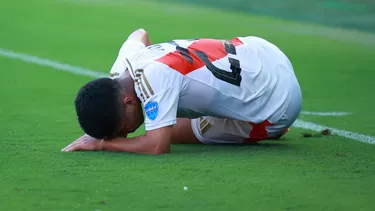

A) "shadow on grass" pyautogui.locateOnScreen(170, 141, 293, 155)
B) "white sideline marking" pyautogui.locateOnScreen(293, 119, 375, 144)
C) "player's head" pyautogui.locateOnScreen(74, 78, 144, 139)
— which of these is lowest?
"white sideline marking" pyautogui.locateOnScreen(293, 119, 375, 144)

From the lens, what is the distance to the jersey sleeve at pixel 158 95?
496 centimetres

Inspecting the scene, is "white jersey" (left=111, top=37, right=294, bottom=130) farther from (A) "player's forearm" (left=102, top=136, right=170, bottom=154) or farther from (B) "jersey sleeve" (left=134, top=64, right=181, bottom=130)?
(A) "player's forearm" (left=102, top=136, right=170, bottom=154)

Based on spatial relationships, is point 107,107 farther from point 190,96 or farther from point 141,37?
point 141,37

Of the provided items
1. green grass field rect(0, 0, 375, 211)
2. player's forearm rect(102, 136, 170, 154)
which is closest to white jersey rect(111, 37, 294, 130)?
player's forearm rect(102, 136, 170, 154)

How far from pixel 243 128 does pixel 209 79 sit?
526mm

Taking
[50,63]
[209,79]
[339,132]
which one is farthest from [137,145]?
[50,63]

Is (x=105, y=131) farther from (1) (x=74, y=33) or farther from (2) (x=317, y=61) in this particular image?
(1) (x=74, y=33)

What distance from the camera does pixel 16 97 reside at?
295 inches

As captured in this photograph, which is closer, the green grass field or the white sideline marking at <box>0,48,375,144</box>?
the green grass field

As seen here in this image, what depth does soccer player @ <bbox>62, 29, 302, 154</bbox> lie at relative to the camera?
4996 mm

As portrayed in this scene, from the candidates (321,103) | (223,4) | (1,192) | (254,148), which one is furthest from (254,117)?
(223,4)

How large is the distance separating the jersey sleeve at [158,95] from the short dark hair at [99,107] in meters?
0.14

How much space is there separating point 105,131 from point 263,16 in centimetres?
800

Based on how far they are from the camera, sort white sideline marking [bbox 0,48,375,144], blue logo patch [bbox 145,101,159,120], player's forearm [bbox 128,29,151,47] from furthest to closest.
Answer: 1. white sideline marking [bbox 0,48,375,144]
2. player's forearm [bbox 128,29,151,47]
3. blue logo patch [bbox 145,101,159,120]
